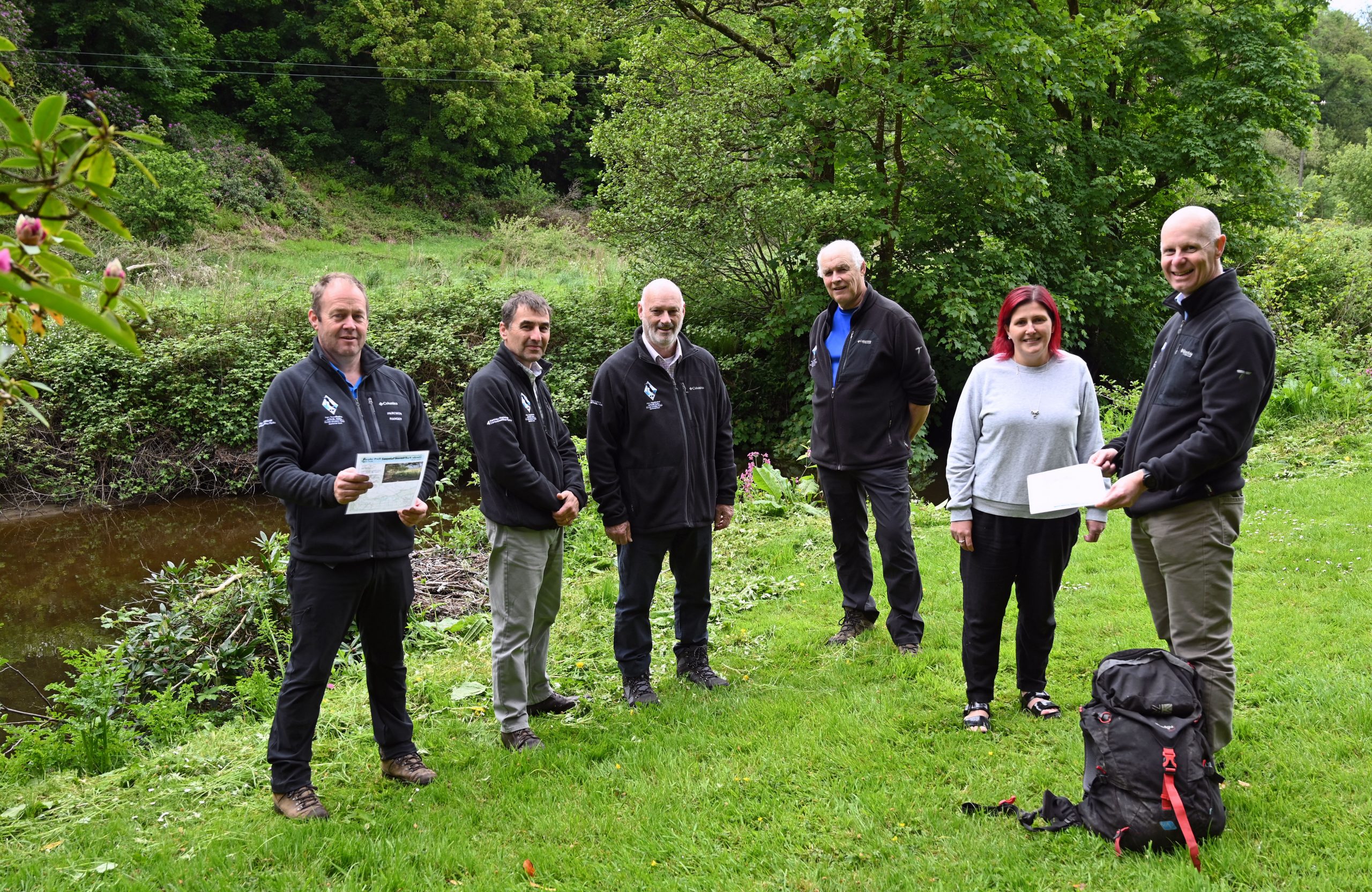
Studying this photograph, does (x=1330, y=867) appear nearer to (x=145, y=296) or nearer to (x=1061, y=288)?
(x=1061, y=288)

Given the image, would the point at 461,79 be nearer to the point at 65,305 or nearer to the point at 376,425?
the point at 376,425

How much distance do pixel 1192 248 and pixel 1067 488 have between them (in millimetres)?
1047

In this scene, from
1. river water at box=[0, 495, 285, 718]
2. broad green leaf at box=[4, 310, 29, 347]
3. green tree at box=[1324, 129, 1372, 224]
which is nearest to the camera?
broad green leaf at box=[4, 310, 29, 347]

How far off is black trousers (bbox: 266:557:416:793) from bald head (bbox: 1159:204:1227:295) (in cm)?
345

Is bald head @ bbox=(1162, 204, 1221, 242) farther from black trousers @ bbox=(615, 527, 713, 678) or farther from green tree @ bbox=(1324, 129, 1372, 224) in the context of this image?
green tree @ bbox=(1324, 129, 1372, 224)

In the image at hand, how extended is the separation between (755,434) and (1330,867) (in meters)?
12.7

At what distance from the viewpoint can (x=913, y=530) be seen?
8.84 metres

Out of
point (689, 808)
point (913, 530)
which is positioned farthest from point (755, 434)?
point (689, 808)

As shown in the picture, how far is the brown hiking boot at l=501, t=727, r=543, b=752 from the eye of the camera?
174 inches

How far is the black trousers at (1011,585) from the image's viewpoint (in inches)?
164

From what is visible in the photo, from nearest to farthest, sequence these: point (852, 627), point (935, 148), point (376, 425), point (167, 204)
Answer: point (376, 425) → point (852, 627) → point (935, 148) → point (167, 204)

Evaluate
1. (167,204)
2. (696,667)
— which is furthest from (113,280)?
(167,204)

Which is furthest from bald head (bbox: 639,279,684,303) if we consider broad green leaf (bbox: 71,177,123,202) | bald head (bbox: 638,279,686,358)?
broad green leaf (bbox: 71,177,123,202)

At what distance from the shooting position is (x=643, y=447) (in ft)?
16.1
